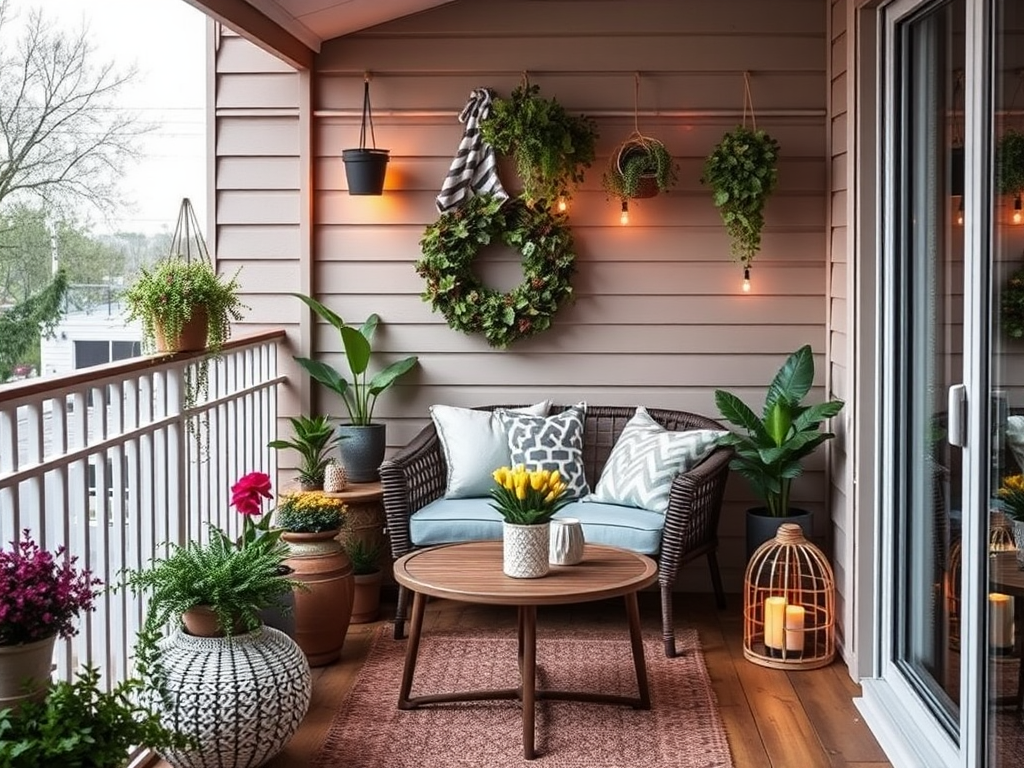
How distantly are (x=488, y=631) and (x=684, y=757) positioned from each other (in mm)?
1496

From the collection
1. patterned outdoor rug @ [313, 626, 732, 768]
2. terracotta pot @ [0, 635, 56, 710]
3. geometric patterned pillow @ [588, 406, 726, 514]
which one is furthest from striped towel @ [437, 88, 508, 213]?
terracotta pot @ [0, 635, 56, 710]

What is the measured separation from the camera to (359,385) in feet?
18.9

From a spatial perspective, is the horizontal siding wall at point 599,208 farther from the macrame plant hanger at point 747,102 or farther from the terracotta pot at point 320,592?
the terracotta pot at point 320,592

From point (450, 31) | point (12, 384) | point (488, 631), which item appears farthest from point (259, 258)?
point (12, 384)

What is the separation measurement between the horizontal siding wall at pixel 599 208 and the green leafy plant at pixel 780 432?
36cm

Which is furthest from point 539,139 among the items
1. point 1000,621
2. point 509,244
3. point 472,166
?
point 1000,621

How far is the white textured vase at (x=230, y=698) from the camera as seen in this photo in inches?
135

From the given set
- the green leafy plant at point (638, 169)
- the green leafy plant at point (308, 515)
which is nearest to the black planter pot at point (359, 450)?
the green leafy plant at point (308, 515)

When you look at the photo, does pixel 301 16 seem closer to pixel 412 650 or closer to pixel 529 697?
pixel 412 650

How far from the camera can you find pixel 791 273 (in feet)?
18.5

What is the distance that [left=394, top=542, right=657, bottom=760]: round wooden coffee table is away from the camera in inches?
151

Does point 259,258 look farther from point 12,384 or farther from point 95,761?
point 95,761

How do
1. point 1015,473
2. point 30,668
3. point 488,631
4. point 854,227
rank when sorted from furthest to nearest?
point 488,631, point 854,227, point 1015,473, point 30,668

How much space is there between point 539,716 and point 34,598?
1985mm
